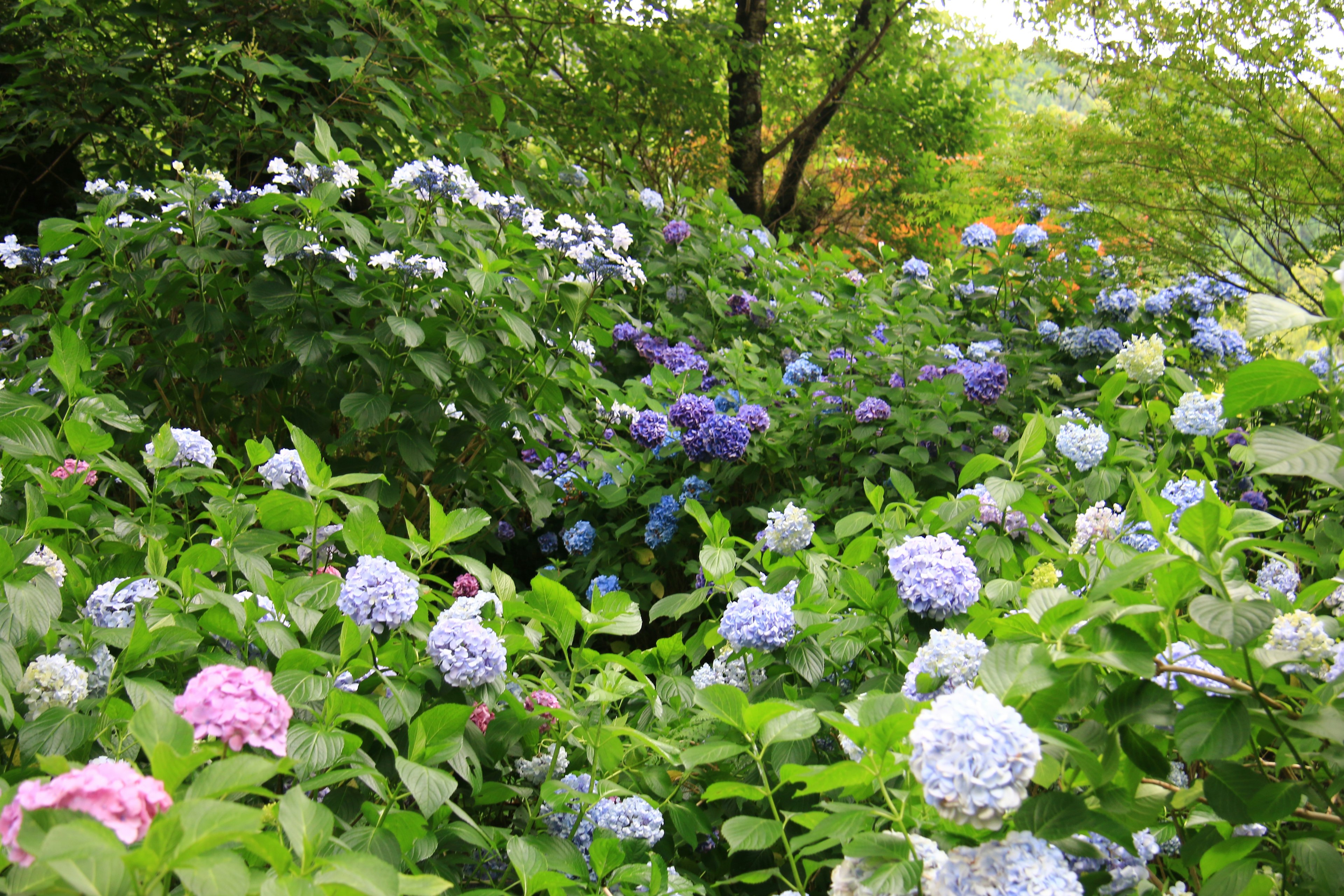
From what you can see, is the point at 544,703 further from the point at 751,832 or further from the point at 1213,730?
the point at 1213,730

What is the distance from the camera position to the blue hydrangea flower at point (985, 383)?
3.13 meters

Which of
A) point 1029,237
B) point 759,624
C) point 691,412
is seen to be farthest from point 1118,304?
point 759,624

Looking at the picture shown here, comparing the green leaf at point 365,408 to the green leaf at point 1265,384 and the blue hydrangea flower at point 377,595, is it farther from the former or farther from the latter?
the green leaf at point 1265,384

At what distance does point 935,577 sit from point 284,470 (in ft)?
3.90

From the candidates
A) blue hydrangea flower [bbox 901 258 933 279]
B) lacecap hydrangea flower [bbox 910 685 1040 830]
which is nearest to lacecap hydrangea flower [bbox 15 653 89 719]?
lacecap hydrangea flower [bbox 910 685 1040 830]

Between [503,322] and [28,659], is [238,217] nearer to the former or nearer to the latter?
[503,322]

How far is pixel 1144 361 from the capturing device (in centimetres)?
252

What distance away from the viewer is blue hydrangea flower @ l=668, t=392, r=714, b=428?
293 cm

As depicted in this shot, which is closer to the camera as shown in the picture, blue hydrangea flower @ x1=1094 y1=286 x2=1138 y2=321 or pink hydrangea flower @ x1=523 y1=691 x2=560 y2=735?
pink hydrangea flower @ x1=523 y1=691 x2=560 y2=735

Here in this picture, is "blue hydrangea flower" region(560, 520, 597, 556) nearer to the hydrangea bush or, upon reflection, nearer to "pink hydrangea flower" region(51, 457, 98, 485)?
the hydrangea bush

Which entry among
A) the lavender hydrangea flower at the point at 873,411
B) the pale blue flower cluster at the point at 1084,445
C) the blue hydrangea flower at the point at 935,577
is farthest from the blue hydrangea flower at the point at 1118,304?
the blue hydrangea flower at the point at 935,577

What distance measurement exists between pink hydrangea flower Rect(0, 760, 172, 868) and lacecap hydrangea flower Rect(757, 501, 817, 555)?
124cm

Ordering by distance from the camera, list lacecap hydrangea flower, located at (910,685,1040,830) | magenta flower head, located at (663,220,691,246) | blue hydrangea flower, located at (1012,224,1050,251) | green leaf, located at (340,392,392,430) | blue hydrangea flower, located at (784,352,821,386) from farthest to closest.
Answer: magenta flower head, located at (663,220,691,246)
blue hydrangea flower, located at (1012,224,1050,251)
blue hydrangea flower, located at (784,352,821,386)
green leaf, located at (340,392,392,430)
lacecap hydrangea flower, located at (910,685,1040,830)

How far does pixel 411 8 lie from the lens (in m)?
4.18
